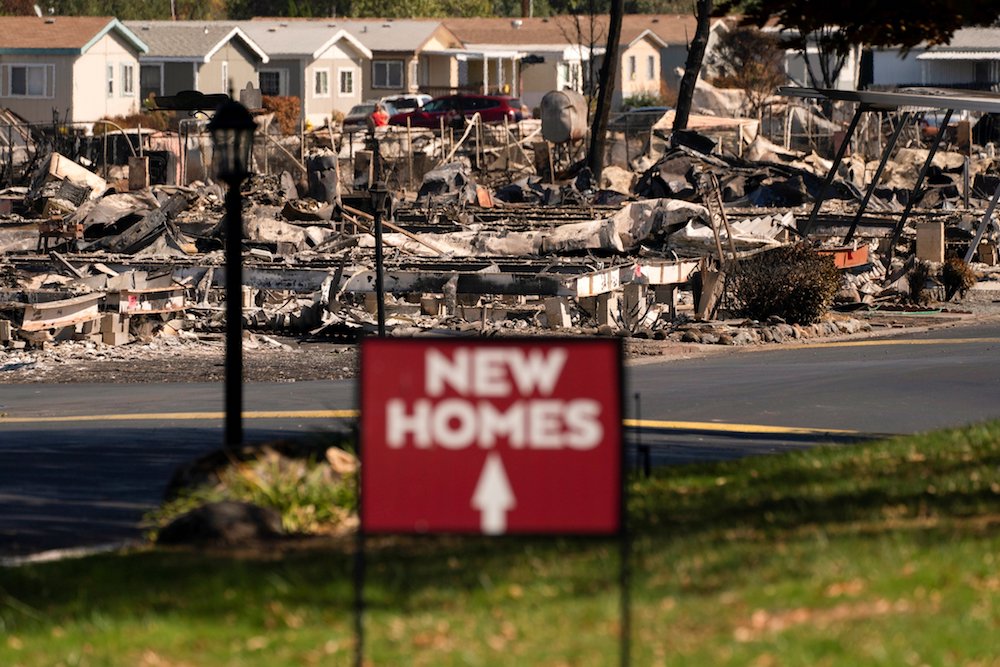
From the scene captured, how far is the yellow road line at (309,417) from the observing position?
55.2 ft

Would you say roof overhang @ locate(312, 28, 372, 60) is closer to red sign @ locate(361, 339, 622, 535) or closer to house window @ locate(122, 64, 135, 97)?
house window @ locate(122, 64, 135, 97)

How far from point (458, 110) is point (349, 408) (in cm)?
4769

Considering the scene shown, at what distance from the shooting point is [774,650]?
22.2 ft

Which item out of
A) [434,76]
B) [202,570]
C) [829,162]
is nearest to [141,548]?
[202,570]

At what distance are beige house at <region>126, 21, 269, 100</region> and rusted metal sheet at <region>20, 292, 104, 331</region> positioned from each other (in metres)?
44.9

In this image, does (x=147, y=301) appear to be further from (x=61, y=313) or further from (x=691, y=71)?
(x=691, y=71)

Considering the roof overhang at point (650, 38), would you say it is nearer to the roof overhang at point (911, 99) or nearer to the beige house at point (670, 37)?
the beige house at point (670, 37)

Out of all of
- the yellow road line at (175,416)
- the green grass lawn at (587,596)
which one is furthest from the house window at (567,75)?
the green grass lawn at (587,596)

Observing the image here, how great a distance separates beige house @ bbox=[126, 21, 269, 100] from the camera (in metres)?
71.5

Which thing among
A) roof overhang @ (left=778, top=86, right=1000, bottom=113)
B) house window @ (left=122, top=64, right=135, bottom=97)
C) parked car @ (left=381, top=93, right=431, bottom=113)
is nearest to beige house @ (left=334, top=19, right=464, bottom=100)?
parked car @ (left=381, top=93, right=431, bottom=113)

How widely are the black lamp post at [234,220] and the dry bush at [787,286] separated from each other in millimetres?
18980

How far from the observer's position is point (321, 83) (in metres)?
78.2

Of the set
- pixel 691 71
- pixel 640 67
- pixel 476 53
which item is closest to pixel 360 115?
pixel 691 71

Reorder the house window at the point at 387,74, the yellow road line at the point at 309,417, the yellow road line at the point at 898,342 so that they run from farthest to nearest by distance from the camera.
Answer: the house window at the point at 387,74
the yellow road line at the point at 898,342
the yellow road line at the point at 309,417
